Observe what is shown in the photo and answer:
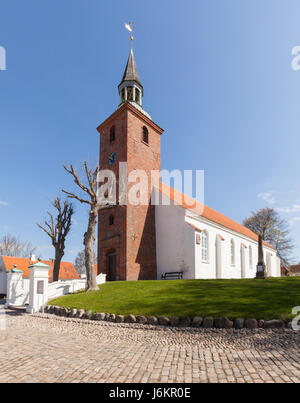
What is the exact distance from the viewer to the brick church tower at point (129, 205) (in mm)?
19703

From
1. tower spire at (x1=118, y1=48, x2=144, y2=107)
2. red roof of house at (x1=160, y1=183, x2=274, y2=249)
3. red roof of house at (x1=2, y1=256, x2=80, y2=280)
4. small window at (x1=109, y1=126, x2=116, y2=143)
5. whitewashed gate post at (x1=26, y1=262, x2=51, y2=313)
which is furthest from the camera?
red roof of house at (x1=2, y1=256, x2=80, y2=280)

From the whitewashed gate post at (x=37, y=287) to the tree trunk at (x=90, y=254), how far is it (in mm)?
2645

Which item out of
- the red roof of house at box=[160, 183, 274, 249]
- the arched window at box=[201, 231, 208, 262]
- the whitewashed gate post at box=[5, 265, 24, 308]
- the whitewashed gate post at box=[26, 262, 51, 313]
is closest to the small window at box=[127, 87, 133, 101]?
the red roof of house at box=[160, 183, 274, 249]

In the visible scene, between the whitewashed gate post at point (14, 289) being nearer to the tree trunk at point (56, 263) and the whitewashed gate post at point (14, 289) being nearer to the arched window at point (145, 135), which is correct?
the tree trunk at point (56, 263)

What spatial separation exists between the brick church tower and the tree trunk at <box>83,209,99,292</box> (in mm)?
3488

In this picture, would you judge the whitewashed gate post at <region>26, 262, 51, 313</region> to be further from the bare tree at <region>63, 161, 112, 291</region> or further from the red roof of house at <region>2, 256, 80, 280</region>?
the red roof of house at <region>2, 256, 80, 280</region>

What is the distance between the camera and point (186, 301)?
381 inches

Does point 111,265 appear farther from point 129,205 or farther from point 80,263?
point 80,263

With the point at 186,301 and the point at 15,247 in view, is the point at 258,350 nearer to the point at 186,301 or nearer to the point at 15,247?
the point at 186,301

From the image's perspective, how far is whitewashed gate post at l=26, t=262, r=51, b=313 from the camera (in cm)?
1322

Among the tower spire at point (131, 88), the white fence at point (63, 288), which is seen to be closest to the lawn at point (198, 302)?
the white fence at point (63, 288)

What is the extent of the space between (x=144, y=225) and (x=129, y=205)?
7.81 ft
